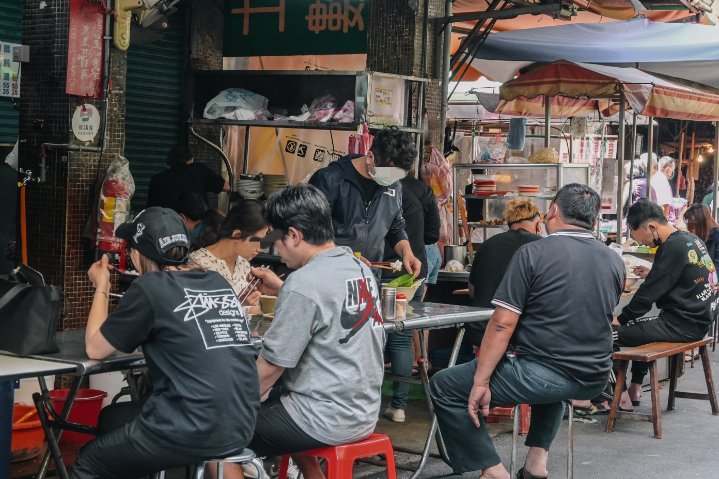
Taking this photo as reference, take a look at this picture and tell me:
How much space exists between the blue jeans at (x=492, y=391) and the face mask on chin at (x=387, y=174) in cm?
146

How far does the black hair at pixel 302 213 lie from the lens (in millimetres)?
4594

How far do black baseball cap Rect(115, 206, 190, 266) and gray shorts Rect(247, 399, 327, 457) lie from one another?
0.77 m

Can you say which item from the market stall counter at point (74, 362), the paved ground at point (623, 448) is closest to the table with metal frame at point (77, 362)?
the market stall counter at point (74, 362)

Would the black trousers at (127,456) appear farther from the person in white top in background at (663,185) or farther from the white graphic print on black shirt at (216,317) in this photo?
the person in white top in background at (663,185)

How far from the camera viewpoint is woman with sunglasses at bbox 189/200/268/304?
19.8 ft

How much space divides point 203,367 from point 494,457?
2.31m

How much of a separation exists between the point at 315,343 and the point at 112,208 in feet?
9.76

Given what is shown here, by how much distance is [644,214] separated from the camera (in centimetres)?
859

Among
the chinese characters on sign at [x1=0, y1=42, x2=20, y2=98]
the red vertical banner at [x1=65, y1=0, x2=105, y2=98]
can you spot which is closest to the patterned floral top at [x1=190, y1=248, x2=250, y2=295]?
the red vertical banner at [x1=65, y1=0, x2=105, y2=98]

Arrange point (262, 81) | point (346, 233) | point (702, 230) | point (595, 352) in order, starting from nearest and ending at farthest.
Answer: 1. point (595, 352)
2. point (346, 233)
3. point (262, 81)
4. point (702, 230)

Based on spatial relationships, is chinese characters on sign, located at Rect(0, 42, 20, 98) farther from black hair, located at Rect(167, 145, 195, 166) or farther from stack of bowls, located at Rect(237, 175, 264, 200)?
stack of bowls, located at Rect(237, 175, 264, 200)

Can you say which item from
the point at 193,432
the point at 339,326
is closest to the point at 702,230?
the point at 339,326

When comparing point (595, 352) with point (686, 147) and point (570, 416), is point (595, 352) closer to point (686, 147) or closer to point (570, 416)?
point (570, 416)

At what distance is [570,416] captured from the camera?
6207mm
